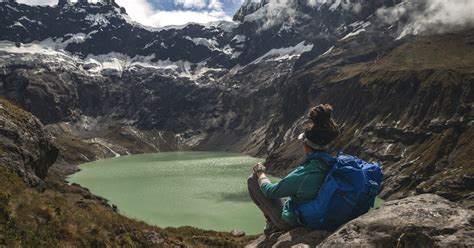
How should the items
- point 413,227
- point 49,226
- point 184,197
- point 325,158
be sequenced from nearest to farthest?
point 413,227, point 325,158, point 49,226, point 184,197

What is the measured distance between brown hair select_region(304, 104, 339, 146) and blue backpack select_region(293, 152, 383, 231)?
0.39 m

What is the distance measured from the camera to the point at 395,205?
9141 millimetres

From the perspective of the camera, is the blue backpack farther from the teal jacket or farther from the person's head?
the person's head

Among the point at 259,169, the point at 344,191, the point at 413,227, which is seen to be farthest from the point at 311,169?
the point at 413,227

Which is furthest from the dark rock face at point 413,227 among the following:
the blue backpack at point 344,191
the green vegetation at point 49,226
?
the green vegetation at point 49,226

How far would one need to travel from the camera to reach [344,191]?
391 inches

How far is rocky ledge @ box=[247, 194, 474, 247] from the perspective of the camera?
7637 millimetres

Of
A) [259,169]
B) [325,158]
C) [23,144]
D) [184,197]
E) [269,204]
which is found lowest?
[325,158]

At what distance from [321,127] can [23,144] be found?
22641 millimetres

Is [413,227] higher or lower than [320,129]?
lower

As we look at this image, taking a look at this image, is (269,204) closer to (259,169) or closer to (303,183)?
(259,169)

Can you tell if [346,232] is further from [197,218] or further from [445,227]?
[197,218]

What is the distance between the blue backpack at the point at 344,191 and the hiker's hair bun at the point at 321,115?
711 mm

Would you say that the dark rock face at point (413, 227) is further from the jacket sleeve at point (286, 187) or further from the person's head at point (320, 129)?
the person's head at point (320, 129)
